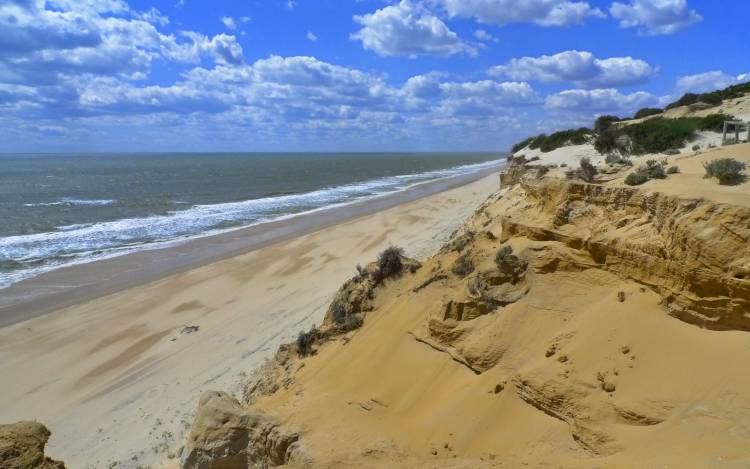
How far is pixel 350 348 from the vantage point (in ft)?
29.9

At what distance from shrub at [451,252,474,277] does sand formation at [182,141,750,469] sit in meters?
0.03

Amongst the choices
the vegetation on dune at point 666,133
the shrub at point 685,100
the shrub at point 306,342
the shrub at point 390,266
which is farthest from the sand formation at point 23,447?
the shrub at point 685,100

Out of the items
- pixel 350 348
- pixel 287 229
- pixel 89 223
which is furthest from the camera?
pixel 89 223

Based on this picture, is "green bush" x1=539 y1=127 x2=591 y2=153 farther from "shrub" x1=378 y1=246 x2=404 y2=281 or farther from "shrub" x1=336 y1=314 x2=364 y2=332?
"shrub" x1=336 y1=314 x2=364 y2=332

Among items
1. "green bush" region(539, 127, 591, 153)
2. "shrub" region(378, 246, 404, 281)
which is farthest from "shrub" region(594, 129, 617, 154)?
"shrub" region(378, 246, 404, 281)

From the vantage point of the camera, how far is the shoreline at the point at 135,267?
19.2 m

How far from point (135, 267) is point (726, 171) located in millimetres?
22999

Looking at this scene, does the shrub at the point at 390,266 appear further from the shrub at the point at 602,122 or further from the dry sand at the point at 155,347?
the shrub at the point at 602,122

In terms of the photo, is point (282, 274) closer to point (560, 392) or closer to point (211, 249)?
point (211, 249)

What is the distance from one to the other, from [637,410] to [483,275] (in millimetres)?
3267

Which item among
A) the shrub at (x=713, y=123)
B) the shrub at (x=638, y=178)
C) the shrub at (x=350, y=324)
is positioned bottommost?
the shrub at (x=350, y=324)

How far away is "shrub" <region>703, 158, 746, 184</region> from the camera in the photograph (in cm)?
703

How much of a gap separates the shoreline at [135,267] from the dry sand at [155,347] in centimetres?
101

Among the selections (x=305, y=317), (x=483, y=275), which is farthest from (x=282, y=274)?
(x=483, y=275)
